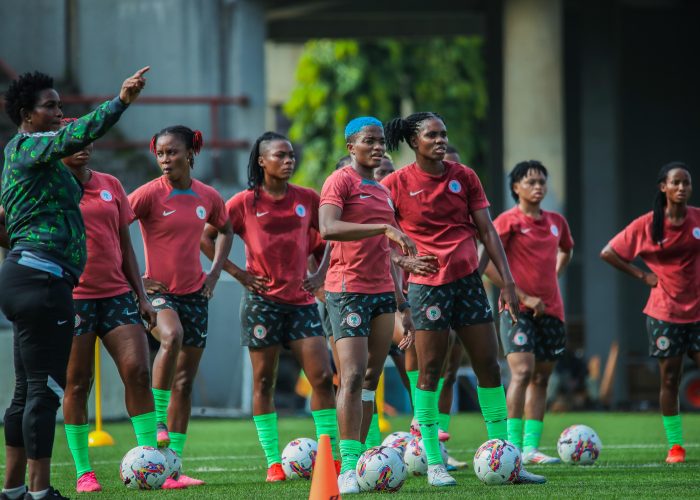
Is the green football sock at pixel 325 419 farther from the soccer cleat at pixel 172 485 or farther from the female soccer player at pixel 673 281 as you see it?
the female soccer player at pixel 673 281

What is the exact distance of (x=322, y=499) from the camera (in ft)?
23.6

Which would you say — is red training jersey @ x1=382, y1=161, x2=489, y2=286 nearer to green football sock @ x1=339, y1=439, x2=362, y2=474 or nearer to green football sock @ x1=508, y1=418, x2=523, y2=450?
green football sock @ x1=339, y1=439, x2=362, y2=474

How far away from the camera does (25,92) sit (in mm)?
7316

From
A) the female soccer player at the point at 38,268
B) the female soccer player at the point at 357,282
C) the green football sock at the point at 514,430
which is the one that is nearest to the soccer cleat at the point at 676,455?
the green football sock at the point at 514,430

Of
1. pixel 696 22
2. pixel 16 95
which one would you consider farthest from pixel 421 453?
pixel 696 22

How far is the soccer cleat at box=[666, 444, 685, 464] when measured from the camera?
10.6 metres

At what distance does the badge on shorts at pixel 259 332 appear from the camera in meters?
9.88

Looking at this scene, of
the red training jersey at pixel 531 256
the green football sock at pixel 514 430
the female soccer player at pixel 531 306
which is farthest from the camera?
the red training jersey at pixel 531 256

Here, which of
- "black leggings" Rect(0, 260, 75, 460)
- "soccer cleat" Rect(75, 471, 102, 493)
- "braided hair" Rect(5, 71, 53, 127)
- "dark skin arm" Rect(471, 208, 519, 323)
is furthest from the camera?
"soccer cleat" Rect(75, 471, 102, 493)

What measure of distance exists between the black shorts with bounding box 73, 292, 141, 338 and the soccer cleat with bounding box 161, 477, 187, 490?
3.73ft

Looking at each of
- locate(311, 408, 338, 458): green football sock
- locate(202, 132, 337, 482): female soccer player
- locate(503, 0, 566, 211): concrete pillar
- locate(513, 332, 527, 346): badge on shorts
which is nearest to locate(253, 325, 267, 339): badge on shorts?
locate(202, 132, 337, 482): female soccer player

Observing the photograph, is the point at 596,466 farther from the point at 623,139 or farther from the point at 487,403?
the point at 623,139

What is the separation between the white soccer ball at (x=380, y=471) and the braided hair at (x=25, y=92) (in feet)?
9.96

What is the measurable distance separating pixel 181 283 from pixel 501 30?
15.6 meters
